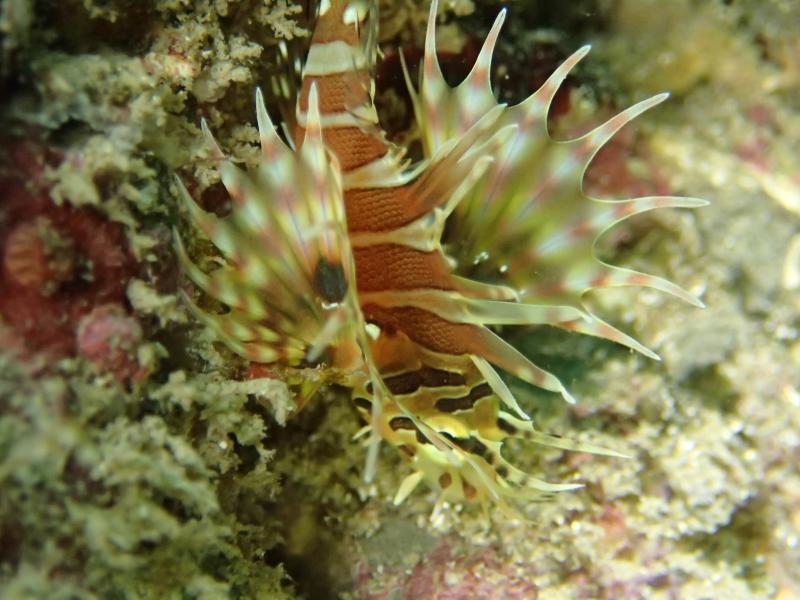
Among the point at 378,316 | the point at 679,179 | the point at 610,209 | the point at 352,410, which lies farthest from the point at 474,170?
the point at 679,179

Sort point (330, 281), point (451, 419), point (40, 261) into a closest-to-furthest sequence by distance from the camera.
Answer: point (40, 261) < point (330, 281) < point (451, 419)

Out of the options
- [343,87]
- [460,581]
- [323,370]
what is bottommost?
[460,581]

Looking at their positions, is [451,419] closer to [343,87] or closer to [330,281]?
[330,281]

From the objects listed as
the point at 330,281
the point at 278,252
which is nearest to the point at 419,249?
the point at 330,281

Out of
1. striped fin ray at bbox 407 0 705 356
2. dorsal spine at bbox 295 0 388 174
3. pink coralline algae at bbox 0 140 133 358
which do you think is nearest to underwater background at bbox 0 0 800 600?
pink coralline algae at bbox 0 140 133 358

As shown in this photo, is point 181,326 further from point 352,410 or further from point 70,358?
point 352,410

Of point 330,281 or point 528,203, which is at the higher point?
point 330,281

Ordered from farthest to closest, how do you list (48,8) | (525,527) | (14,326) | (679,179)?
(679,179) → (525,527) → (48,8) → (14,326)

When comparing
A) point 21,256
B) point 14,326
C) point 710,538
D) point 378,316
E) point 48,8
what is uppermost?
point 48,8

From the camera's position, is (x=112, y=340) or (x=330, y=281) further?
(x=330, y=281)
